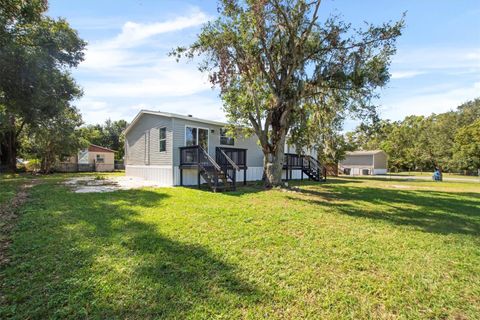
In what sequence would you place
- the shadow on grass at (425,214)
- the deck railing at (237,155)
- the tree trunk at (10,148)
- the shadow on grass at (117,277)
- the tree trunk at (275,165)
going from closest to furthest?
the shadow on grass at (117,277) → the shadow on grass at (425,214) → the tree trunk at (275,165) → the deck railing at (237,155) → the tree trunk at (10,148)

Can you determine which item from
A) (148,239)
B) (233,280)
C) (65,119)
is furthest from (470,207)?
(65,119)

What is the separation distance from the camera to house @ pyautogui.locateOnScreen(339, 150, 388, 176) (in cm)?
3344

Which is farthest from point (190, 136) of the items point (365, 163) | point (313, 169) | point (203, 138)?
point (365, 163)

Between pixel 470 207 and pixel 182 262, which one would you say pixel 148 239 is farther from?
pixel 470 207

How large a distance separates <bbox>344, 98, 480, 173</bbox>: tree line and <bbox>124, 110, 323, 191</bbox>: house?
1648 cm

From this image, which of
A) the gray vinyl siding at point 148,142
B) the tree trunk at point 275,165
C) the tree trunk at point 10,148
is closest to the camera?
the tree trunk at point 275,165

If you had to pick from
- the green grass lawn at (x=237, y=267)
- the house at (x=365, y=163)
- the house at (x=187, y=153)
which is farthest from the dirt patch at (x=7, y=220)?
the house at (x=365, y=163)

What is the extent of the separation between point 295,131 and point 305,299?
34.1 ft

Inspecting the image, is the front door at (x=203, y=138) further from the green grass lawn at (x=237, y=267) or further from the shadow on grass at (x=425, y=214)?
the green grass lawn at (x=237, y=267)

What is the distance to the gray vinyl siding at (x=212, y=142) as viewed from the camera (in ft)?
38.5

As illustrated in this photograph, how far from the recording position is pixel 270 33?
957 cm

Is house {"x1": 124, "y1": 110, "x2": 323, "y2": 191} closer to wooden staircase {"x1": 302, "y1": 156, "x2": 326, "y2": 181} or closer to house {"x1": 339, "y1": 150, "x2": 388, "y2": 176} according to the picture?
wooden staircase {"x1": 302, "y1": 156, "x2": 326, "y2": 181}

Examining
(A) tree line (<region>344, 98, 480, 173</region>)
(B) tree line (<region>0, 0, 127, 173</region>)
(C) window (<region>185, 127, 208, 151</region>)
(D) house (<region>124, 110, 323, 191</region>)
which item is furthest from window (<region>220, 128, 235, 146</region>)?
(A) tree line (<region>344, 98, 480, 173</region>)

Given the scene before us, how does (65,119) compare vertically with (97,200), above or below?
above
